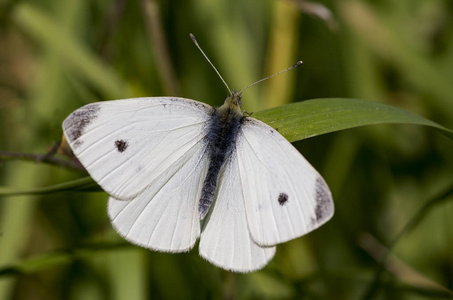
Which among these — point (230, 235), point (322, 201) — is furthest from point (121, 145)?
point (322, 201)

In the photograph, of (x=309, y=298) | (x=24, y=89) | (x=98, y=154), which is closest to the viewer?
(x=98, y=154)

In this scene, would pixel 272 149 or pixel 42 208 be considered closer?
pixel 272 149

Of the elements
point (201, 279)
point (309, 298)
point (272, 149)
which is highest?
point (272, 149)

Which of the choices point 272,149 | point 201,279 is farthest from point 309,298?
point 272,149

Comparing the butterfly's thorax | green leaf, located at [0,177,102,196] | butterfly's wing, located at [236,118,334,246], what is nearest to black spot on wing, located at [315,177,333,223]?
butterfly's wing, located at [236,118,334,246]

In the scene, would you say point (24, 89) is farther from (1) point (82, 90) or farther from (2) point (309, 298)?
(2) point (309, 298)

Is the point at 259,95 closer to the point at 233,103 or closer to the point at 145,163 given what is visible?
the point at 233,103
